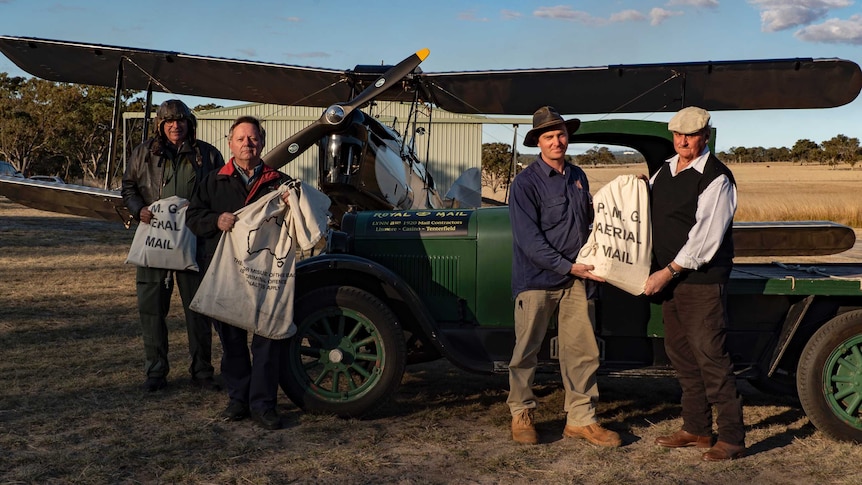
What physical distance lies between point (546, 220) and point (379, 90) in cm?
604

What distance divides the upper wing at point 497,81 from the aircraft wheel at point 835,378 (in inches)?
234

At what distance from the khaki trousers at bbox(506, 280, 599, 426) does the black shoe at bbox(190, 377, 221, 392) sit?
2.12 meters

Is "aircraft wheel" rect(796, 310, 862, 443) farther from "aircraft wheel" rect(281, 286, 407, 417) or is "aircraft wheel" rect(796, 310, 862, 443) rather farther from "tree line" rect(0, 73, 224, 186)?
"tree line" rect(0, 73, 224, 186)

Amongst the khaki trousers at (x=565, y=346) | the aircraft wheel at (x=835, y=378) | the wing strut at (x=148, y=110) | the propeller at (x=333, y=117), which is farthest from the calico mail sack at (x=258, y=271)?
the propeller at (x=333, y=117)

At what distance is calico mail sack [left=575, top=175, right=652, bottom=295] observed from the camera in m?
3.81

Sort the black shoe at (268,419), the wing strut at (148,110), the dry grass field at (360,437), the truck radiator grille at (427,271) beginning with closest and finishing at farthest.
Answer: the dry grass field at (360,437), the black shoe at (268,419), the truck radiator grille at (427,271), the wing strut at (148,110)

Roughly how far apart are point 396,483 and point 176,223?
96.8 inches

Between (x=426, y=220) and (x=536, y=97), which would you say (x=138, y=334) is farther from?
(x=536, y=97)

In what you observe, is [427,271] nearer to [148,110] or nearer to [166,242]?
[166,242]

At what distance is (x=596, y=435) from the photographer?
400 centimetres

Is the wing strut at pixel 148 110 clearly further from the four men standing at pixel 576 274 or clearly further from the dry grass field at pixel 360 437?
the four men standing at pixel 576 274

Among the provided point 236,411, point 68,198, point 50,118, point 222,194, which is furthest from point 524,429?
point 50,118

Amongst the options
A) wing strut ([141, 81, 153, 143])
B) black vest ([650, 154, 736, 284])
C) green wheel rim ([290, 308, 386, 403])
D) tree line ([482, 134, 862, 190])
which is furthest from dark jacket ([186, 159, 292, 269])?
tree line ([482, 134, 862, 190])

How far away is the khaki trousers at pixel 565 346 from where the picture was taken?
4.02 metres
